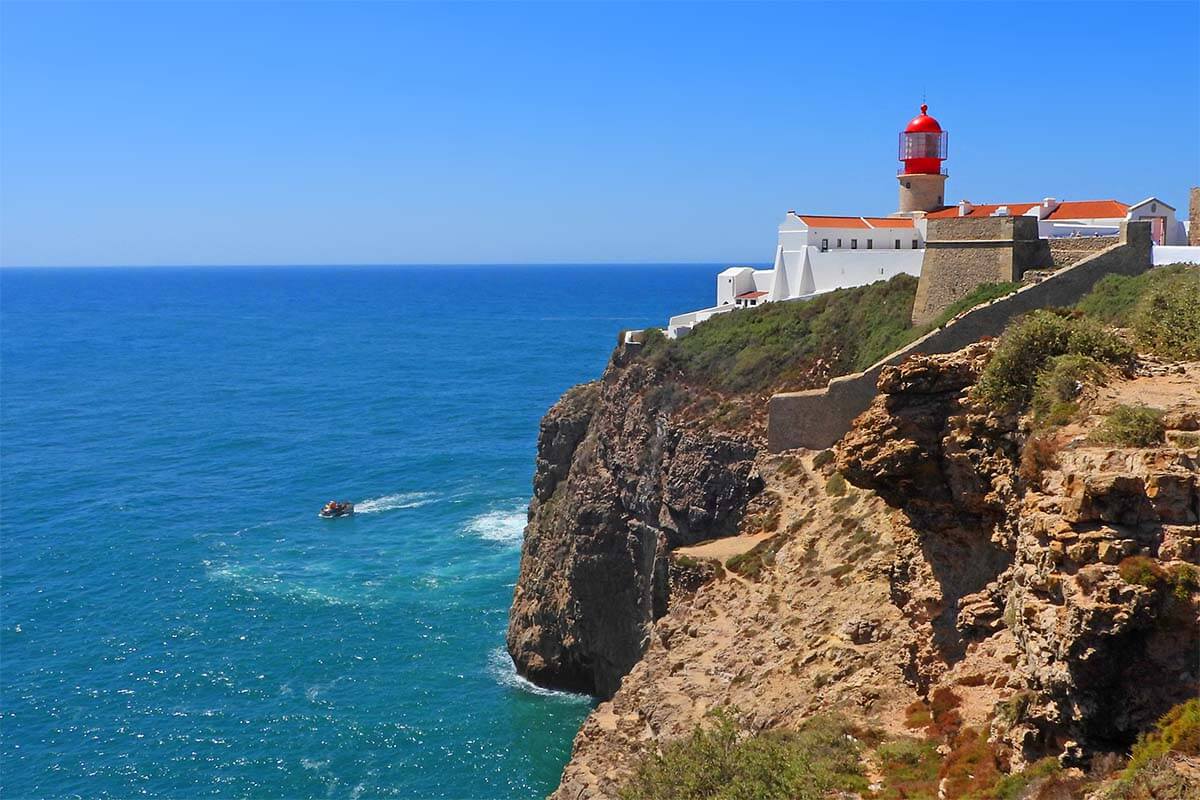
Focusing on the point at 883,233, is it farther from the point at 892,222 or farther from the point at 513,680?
the point at 513,680

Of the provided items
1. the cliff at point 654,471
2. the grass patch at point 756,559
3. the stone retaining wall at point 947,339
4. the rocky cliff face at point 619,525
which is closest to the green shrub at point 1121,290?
the stone retaining wall at point 947,339

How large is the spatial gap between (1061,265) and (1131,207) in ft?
29.2

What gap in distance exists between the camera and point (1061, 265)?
34.5 metres

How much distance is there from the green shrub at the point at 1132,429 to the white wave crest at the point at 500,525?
4370 cm

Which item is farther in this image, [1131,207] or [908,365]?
[1131,207]

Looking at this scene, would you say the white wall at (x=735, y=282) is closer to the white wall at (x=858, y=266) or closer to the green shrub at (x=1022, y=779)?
the white wall at (x=858, y=266)

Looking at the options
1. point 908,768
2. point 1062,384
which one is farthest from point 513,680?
point 1062,384

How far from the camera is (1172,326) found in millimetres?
17453

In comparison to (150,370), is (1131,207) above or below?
above

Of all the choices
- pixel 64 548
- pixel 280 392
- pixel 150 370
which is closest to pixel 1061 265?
pixel 64 548

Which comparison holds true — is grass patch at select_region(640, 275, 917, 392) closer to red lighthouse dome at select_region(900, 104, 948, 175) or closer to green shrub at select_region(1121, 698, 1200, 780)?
red lighthouse dome at select_region(900, 104, 948, 175)

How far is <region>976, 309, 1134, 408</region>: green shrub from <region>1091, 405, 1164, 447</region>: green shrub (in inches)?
101

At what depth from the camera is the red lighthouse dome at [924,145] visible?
48.0 m

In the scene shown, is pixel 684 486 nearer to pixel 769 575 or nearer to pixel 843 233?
pixel 769 575
